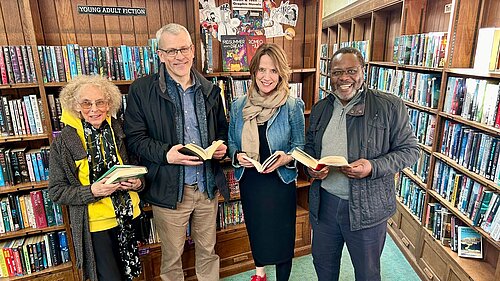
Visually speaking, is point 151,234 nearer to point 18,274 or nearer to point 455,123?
point 18,274

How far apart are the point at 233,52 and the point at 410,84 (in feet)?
5.39

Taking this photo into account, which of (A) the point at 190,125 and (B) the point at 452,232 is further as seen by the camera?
(B) the point at 452,232

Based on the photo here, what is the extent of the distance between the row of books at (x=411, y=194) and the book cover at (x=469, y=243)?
1.55 feet

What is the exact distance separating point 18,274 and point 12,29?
1.56 m

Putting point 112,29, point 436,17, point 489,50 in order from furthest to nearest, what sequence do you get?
point 436,17 → point 112,29 → point 489,50

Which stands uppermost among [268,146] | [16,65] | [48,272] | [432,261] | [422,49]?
[422,49]

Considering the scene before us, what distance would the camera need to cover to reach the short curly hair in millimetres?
1553

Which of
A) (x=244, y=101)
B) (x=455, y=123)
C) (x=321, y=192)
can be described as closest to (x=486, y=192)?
(x=455, y=123)

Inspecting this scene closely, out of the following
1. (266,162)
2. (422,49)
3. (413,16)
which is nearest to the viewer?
(266,162)

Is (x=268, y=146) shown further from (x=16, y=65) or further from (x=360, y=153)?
(x=16, y=65)

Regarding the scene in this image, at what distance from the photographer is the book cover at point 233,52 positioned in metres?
2.29

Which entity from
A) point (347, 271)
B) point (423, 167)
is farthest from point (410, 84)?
point (347, 271)

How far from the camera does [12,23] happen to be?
188 cm

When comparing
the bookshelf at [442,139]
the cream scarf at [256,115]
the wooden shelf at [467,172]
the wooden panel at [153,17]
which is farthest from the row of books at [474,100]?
the wooden panel at [153,17]
